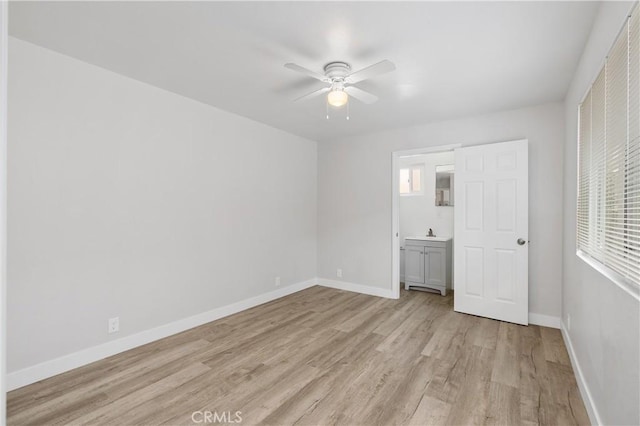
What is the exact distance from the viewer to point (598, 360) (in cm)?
177

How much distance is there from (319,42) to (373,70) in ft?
1.46

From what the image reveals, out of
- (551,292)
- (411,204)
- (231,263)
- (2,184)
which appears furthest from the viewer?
(411,204)

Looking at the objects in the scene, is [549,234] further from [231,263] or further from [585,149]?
[231,263]

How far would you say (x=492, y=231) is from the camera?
3.68 meters

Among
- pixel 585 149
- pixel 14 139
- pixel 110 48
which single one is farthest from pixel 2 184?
pixel 585 149

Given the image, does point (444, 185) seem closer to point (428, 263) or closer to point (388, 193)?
point (388, 193)

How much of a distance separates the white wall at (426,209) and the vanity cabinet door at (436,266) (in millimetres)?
510

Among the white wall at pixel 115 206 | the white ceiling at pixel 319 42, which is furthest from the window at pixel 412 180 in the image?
the white wall at pixel 115 206

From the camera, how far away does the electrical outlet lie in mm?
2693

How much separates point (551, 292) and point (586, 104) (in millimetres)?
2142

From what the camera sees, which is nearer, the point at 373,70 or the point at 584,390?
the point at 584,390

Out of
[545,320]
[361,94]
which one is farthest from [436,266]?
[361,94]

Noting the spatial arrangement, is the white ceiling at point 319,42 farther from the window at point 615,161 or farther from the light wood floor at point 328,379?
the light wood floor at point 328,379

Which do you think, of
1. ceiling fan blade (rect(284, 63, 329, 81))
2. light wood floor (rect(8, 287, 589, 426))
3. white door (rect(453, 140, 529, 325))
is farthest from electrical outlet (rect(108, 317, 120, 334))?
white door (rect(453, 140, 529, 325))
